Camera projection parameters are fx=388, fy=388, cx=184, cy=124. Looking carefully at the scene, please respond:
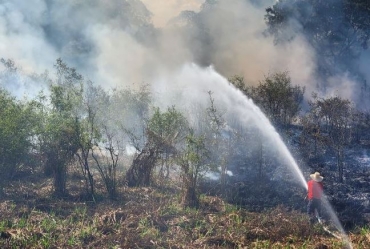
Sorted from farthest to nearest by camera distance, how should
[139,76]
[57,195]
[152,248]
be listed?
[139,76], [57,195], [152,248]

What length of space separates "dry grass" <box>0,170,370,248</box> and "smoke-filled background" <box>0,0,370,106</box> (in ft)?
69.8

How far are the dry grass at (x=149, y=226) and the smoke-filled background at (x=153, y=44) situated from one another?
21.3 meters

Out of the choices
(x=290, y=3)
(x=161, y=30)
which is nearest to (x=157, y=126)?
(x=290, y=3)

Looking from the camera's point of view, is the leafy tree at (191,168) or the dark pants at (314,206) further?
the leafy tree at (191,168)

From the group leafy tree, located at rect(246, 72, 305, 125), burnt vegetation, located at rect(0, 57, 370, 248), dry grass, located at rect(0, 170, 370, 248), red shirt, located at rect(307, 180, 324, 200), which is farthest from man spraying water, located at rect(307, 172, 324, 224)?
leafy tree, located at rect(246, 72, 305, 125)

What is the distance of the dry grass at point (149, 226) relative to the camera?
8.91 meters

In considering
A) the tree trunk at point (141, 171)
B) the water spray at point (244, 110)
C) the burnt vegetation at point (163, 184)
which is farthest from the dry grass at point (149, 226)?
the water spray at point (244, 110)

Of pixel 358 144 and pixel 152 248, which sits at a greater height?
pixel 358 144

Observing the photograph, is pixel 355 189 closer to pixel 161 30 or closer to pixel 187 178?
pixel 187 178

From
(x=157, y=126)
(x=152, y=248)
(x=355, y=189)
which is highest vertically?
(x=157, y=126)

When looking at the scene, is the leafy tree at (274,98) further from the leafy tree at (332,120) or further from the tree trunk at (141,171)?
the tree trunk at (141,171)

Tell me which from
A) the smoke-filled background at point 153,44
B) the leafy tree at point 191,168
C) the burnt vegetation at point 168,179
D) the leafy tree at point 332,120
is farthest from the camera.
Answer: the smoke-filled background at point 153,44

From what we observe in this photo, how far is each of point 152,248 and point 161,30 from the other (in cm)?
4331

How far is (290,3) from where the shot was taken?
103ft
